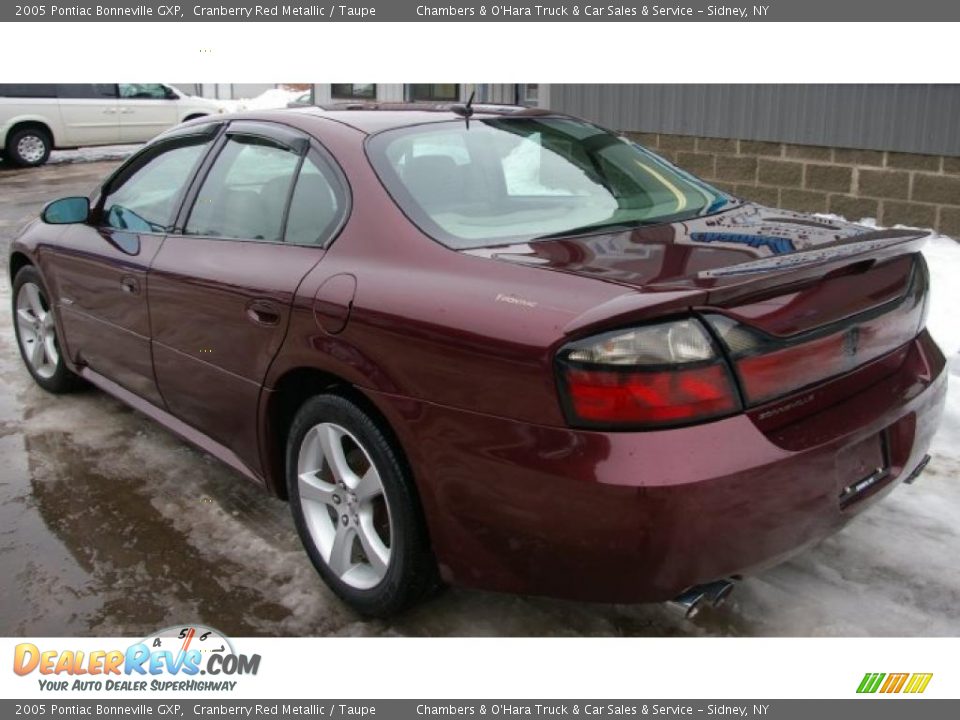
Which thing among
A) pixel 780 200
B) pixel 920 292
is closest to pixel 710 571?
pixel 920 292

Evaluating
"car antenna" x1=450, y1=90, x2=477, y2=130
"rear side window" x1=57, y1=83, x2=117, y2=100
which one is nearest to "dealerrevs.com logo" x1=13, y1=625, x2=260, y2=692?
"car antenna" x1=450, y1=90, x2=477, y2=130

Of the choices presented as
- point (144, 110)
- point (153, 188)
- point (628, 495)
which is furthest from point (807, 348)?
point (144, 110)

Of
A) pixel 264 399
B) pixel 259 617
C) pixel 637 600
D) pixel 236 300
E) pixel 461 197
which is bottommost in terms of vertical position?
pixel 259 617

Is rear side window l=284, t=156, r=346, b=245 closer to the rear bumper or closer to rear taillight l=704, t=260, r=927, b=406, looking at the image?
the rear bumper

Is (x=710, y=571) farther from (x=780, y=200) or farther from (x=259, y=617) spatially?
(x=780, y=200)

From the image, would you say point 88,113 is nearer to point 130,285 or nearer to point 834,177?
point 834,177

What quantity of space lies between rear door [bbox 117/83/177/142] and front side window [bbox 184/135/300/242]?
14.9m

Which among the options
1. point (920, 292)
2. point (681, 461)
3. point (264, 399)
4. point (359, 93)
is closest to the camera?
point (681, 461)

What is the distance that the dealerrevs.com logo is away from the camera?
2793mm

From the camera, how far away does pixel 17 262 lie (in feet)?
17.1

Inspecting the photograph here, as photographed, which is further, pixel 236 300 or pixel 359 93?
pixel 359 93

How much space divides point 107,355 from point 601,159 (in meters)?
2.51

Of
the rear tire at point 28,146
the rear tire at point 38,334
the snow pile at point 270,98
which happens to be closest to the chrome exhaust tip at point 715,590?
the rear tire at point 38,334

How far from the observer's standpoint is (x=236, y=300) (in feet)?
10.8
